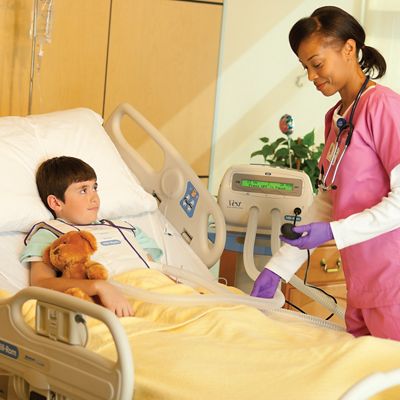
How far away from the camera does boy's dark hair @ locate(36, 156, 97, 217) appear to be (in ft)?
8.80

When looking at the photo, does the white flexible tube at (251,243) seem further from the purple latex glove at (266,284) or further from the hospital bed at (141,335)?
the purple latex glove at (266,284)

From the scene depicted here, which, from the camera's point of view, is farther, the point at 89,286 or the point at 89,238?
the point at 89,238

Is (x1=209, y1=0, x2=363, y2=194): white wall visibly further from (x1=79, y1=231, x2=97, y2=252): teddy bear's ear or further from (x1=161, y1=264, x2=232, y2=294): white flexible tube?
(x1=79, y1=231, x2=97, y2=252): teddy bear's ear

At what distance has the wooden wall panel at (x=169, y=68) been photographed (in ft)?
13.3

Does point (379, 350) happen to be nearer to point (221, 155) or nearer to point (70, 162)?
point (70, 162)

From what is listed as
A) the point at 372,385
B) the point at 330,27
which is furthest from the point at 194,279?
the point at 372,385

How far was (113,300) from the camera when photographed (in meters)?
2.31

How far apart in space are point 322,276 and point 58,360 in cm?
185

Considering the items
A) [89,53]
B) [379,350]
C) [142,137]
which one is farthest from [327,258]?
[379,350]

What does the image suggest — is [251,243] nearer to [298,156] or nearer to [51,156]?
[51,156]

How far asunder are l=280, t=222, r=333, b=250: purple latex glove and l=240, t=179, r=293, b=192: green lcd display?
982 mm

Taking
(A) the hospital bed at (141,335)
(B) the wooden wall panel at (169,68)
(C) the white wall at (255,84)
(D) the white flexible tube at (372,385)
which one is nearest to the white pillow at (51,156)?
(A) the hospital bed at (141,335)

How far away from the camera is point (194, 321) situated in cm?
220

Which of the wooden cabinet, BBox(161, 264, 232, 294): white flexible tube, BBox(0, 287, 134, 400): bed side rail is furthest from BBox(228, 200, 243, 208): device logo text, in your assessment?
BBox(0, 287, 134, 400): bed side rail
